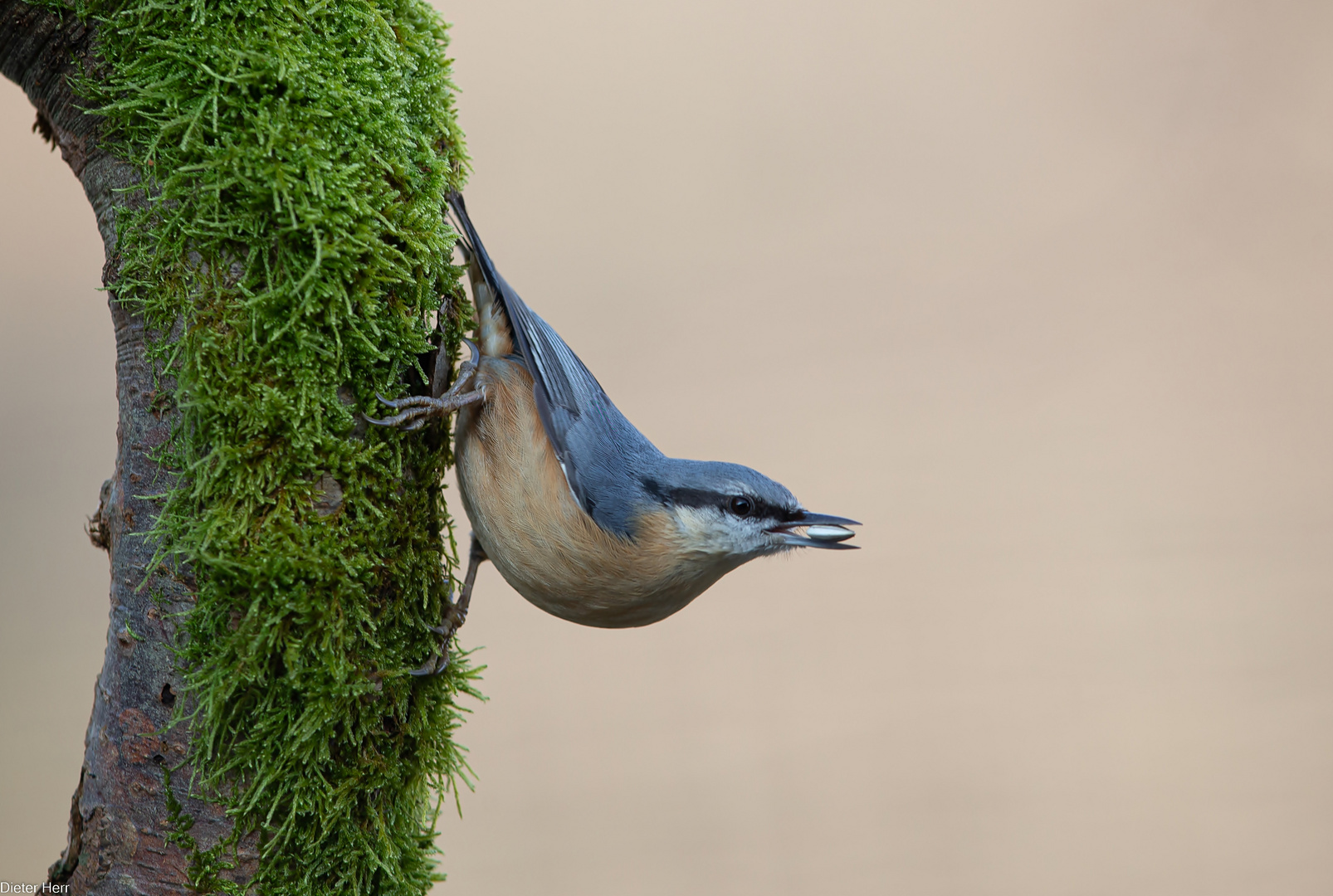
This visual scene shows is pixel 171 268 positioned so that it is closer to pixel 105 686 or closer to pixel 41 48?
pixel 41 48

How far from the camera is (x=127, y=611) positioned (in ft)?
5.35

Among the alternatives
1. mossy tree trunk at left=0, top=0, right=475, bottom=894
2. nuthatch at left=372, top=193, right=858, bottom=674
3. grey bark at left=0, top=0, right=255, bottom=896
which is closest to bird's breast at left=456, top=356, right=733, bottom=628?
nuthatch at left=372, top=193, right=858, bottom=674

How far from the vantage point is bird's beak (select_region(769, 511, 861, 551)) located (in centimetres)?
179

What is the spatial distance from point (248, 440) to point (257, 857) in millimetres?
713

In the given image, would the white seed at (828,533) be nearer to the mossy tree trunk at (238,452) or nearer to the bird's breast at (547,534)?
the bird's breast at (547,534)

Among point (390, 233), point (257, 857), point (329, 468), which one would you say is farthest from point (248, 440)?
point (257, 857)

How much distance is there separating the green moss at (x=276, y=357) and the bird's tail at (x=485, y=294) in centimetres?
27

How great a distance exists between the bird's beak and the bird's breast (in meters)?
0.16

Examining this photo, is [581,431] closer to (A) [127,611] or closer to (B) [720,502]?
(B) [720,502]

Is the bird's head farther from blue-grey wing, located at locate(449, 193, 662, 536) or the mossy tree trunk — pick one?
the mossy tree trunk

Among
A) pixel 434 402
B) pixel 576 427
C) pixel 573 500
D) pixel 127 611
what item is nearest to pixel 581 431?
pixel 576 427

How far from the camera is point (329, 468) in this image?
63.1 inches

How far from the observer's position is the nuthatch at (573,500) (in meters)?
1.85

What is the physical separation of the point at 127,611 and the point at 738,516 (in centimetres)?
112
